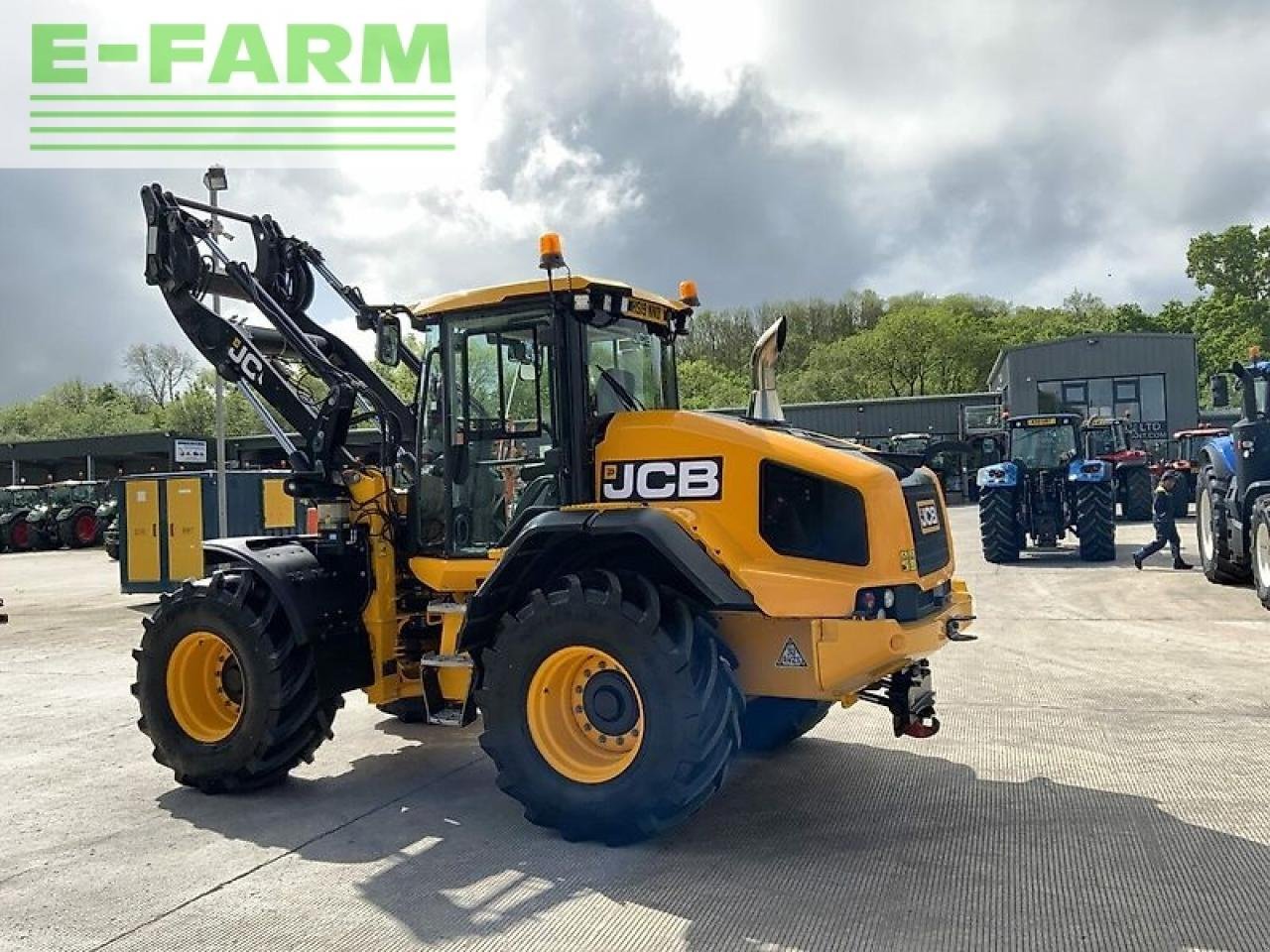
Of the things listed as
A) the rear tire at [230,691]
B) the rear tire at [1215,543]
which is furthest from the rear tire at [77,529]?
the rear tire at [1215,543]

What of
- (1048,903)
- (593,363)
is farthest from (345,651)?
(1048,903)

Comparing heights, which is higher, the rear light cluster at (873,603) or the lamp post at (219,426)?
the lamp post at (219,426)

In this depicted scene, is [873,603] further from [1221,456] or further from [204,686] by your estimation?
[1221,456]

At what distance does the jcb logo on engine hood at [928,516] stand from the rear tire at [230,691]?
126 inches

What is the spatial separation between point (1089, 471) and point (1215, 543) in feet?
11.6

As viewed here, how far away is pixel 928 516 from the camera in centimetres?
550

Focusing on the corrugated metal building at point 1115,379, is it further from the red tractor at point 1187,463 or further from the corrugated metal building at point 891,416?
the red tractor at point 1187,463

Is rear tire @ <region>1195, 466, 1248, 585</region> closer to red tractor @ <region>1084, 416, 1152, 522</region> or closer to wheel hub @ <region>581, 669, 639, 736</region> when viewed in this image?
wheel hub @ <region>581, 669, 639, 736</region>

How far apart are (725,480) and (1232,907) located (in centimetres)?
256

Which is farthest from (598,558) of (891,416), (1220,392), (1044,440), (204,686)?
(891,416)

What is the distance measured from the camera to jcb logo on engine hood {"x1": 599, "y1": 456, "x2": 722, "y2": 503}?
16.8ft

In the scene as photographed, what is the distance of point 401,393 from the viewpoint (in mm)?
7570

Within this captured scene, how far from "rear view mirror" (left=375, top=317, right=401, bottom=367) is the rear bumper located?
2.60m

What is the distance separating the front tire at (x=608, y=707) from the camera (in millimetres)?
4715
